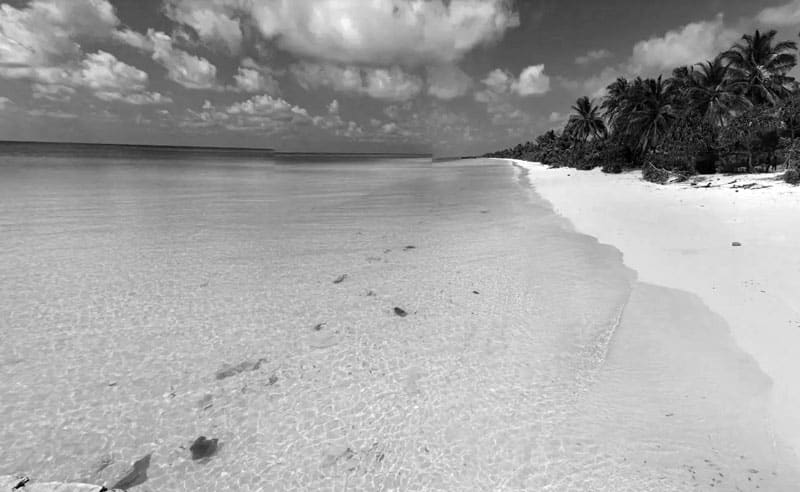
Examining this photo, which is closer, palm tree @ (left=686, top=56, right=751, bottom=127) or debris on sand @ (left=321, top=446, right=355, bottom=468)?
debris on sand @ (left=321, top=446, right=355, bottom=468)

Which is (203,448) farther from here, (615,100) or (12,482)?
(615,100)

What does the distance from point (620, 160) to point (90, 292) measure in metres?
42.9

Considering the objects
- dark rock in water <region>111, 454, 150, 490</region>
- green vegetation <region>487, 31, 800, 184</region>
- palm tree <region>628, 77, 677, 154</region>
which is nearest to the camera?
dark rock in water <region>111, 454, 150, 490</region>

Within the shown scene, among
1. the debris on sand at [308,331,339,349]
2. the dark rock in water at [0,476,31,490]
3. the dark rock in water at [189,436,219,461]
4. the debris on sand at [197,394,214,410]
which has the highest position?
the debris on sand at [308,331,339,349]

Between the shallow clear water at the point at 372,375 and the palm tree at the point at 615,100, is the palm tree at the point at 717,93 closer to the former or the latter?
the palm tree at the point at 615,100

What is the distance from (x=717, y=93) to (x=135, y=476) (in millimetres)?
46248

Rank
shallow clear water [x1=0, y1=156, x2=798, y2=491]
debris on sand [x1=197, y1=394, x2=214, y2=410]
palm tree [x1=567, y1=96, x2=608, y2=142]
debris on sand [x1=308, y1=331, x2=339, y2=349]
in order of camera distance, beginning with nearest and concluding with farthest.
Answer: shallow clear water [x1=0, y1=156, x2=798, y2=491], debris on sand [x1=197, y1=394, x2=214, y2=410], debris on sand [x1=308, y1=331, x2=339, y2=349], palm tree [x1=567, y1=96, x2=608, y2=142]

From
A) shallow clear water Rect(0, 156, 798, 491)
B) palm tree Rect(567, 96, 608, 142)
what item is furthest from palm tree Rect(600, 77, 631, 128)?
shallow clear water Rect(0, 156, 798, 491)

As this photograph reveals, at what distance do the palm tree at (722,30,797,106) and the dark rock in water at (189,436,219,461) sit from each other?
45965 millimetres

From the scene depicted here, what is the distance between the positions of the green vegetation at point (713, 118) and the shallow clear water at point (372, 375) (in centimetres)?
1915

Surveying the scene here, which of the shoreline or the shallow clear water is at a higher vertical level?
the shoreline

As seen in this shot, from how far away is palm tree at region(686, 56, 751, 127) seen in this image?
32156 millimetres

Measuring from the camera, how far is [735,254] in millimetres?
8172

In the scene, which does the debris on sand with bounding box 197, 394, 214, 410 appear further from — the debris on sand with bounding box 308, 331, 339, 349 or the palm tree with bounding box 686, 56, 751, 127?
the palm tree with bounding box 686, 56, 751, 127
